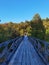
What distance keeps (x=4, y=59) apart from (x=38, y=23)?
123 feet

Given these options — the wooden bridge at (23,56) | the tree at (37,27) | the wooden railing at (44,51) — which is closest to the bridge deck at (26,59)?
the wooden bridge at (23,56)

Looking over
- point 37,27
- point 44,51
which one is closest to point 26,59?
point 44,51

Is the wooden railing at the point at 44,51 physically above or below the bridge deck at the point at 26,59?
above

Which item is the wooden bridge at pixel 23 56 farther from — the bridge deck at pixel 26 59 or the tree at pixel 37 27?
the tree at pixel 37 27

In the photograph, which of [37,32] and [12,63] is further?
[37,32]

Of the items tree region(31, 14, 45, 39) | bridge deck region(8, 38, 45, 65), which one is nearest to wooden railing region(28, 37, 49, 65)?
bridge deck region(8, 38, 45, 65)

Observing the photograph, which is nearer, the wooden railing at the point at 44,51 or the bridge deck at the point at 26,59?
the wooden railing at the point at 44,51

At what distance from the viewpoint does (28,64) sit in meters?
7.86

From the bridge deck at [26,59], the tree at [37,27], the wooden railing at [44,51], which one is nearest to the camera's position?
the wooden railing at [44,51]

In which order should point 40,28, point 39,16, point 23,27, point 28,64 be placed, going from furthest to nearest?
1. point 23,27
2. point 39,16
3. point 40,28
4. point 28,64

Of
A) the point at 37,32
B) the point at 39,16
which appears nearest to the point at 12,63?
the point at 37,32

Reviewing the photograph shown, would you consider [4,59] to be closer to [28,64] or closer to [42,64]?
[28,64]

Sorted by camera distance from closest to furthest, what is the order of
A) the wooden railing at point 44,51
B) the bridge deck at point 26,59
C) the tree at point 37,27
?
the wooden railing at point 44,51, the bridge deck at point 26,59, the tree at point 37,27

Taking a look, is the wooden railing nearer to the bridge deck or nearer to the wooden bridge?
the wooden bridge
